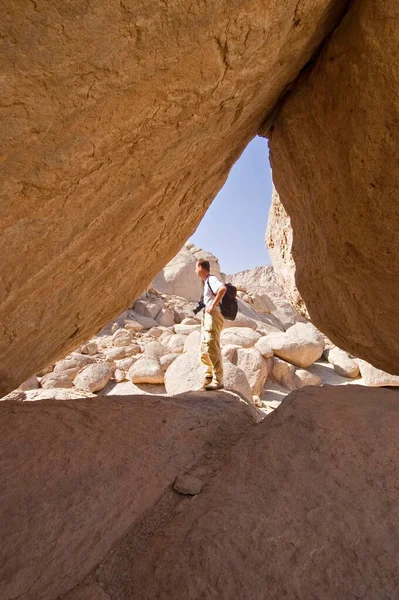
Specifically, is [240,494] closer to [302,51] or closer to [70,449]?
[70,449]

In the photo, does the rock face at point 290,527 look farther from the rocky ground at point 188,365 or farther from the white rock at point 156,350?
the white rock at point 156,350

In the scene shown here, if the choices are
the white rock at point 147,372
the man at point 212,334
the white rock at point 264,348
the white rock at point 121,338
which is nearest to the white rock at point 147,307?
the white rock at point 121,338

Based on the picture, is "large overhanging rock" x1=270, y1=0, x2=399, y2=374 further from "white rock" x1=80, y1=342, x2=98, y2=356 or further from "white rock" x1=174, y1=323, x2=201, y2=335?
"white rock" x1=174, y1=323, x2=201, y2=335

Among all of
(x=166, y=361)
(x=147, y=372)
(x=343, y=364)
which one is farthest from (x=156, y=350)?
(x=343, y=364)

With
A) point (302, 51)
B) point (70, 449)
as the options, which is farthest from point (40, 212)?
point (302, 51)

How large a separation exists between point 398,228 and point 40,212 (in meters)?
1.98

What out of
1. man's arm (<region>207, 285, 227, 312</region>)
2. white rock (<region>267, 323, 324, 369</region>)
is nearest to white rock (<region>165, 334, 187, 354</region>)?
white rock (<region>267, 323, 324, 369</region>)

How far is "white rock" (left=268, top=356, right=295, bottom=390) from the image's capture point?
8953 mm

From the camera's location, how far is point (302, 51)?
1.99 m

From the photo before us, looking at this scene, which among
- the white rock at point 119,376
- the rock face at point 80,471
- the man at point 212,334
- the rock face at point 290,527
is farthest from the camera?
the white rock at point 119,376

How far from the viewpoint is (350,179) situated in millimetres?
2238

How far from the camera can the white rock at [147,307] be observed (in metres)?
15.4

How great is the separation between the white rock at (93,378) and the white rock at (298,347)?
4.40 metres

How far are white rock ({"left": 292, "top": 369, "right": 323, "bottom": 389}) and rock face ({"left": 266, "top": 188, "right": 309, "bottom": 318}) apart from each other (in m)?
6.16
